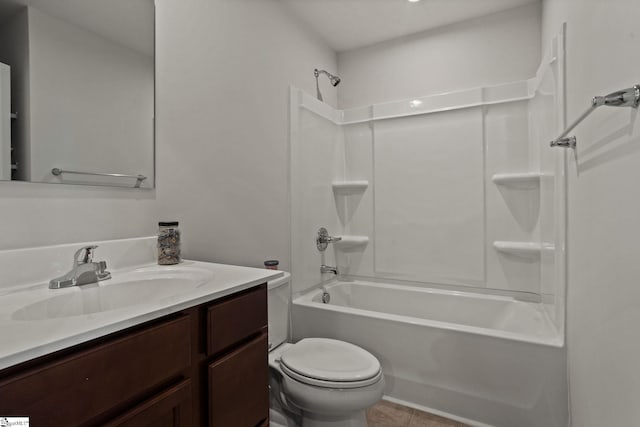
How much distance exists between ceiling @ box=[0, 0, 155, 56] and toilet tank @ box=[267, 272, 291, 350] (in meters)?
1.14

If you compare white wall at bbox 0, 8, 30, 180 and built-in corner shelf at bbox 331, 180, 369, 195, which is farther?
built-in corner shelf at bbox 331, 180, 369, 195

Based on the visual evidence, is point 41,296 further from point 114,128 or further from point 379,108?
point 379,108

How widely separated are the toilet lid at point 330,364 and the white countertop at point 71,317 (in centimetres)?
56

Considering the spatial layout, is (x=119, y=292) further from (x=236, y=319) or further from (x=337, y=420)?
(x=337, y=420)

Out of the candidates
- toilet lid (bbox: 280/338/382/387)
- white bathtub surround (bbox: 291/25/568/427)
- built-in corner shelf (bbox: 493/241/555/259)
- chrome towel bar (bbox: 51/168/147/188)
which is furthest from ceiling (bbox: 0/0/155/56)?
built-in corner shelf (bbox: 493/241/555/259)

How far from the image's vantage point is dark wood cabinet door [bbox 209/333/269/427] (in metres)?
0.87

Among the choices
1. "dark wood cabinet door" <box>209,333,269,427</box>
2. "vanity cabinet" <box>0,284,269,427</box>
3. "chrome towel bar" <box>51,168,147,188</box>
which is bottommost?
"dark wood cabinet door" <box>209,333,269,427</box>

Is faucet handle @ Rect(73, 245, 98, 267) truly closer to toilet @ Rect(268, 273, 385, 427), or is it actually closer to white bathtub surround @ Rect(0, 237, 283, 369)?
white bathtub surround @ Rect(0, 237, 283, 369)

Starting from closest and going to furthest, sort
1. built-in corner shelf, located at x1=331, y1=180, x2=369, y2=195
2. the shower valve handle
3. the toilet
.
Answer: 1. the toilet
2. the shower valve handle
3. built-in corner shelf, located at x1=331, y1=180, x2=369, y2=195

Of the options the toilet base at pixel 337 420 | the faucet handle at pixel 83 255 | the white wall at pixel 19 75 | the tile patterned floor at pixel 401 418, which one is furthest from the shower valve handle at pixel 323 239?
the white wall at pixel 19 75

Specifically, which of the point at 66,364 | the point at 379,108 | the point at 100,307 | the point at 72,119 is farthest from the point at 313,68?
the point at 66,364

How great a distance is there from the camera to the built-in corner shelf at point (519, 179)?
211 centimetres

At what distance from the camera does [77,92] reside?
1.10 m

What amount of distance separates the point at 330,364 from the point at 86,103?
142cm
